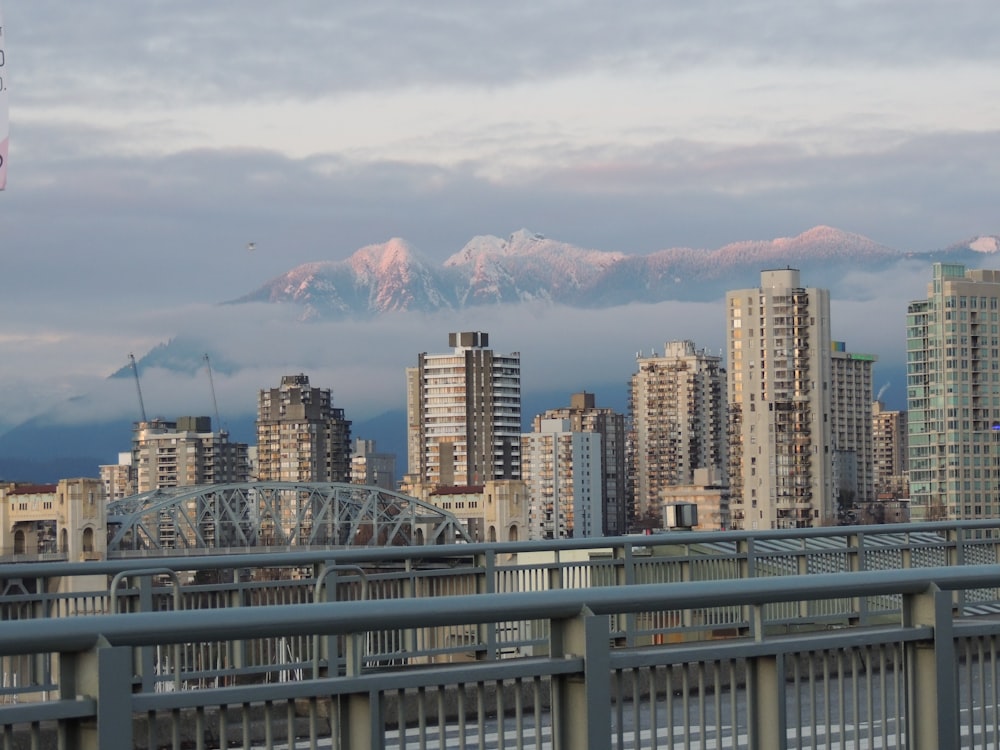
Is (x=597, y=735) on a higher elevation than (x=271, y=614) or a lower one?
lower

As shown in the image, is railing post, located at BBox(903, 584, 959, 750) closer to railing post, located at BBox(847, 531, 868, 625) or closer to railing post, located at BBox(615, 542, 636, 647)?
railing post, located at BBox(615, 542, 636, 647)

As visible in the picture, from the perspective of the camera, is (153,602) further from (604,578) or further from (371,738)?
(371,738)

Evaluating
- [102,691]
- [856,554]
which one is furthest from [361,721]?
[856,554]

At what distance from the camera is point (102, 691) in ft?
16.8

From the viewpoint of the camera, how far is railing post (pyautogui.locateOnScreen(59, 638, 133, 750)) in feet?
16.8

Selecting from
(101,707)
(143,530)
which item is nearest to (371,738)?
(101,707)

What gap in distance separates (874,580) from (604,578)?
1097cm

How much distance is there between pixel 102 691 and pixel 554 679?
65.8 inches

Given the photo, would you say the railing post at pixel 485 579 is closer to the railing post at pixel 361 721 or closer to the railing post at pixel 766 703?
the railing post at pixel 766 703

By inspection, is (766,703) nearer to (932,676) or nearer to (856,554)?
(932,676)

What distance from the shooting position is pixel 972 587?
7121mm

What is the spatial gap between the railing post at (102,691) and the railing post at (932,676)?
3.31 m

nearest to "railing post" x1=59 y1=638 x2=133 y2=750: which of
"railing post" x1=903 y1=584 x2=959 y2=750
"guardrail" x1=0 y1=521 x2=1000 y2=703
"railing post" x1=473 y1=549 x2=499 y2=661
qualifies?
"railing post" x1=903 y1=584 x2=959 y2=750

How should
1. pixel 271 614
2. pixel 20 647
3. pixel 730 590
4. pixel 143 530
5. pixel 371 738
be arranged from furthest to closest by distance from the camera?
pixel 143 530 < pixel 730 590 < pixel 371 738 < pixel 271 614 < pixel 20 647
